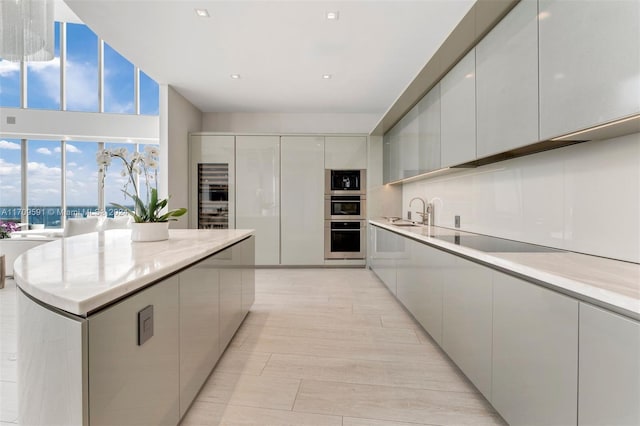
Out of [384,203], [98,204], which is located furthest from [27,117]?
[384,203]

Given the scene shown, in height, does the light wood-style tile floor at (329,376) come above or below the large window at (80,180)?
below

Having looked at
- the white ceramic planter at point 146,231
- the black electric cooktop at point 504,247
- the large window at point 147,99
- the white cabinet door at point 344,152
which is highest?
the large window at point 147,99

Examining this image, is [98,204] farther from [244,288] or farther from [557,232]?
[557,232]

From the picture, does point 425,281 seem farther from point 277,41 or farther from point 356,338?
point 277,41

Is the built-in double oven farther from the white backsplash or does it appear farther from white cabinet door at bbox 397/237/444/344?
the white backsplash

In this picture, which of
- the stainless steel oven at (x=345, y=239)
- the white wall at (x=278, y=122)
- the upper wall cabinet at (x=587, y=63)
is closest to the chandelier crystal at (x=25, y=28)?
the white wall at (x=278, y=122)

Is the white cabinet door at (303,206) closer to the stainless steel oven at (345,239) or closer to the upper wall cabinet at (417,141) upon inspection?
the stainless steel oven at (345,239)

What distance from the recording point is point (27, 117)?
18.7ft

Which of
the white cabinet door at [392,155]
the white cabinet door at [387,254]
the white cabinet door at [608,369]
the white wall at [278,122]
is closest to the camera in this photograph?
the white cabinet door at [608,369]

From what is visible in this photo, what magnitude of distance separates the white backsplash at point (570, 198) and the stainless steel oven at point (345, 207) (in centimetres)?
252

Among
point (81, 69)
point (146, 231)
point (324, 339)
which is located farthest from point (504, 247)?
point (81, 69)

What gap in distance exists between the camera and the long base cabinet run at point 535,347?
0.82 m

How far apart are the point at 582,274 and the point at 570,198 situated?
760mm

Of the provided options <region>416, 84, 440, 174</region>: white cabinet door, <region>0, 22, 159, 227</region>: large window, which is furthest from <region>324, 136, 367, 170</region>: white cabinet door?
<region>0, 22, 159, 227</region>: large window
